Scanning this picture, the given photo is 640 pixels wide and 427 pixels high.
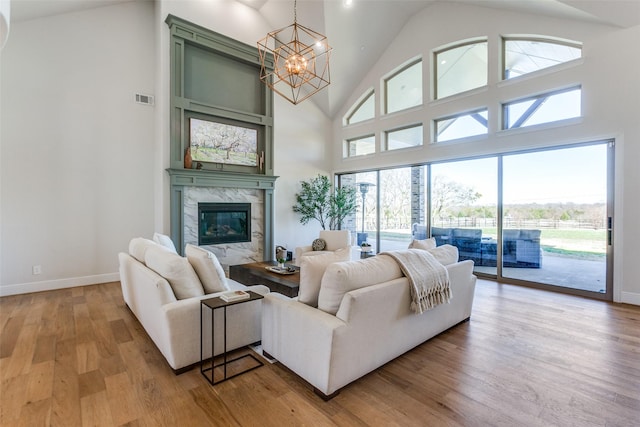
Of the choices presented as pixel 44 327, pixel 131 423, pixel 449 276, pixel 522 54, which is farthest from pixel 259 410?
pixel 522 54

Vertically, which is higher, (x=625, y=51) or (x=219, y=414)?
(x=625, y=51)

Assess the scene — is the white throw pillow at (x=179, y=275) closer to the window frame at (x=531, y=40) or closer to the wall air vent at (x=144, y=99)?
the wall air vent at (x=144, y=99)

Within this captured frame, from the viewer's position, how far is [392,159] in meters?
6.55

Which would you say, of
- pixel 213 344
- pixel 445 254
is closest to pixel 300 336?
pixel 213 344

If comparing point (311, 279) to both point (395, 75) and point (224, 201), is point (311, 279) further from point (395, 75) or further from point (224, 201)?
point (395, 75)

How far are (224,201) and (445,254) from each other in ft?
14.1

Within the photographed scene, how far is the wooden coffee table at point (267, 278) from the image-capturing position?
10.5ft

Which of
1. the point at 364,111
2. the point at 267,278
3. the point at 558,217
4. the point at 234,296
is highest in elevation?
the point at 364,111

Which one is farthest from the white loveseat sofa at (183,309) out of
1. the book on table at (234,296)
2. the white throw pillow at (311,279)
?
the white throw pillow at (311,279)

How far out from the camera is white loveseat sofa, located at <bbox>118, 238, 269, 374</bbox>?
2.26m

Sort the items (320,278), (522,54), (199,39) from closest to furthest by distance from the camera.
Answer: (320,278) → (522,54) → (199,39)

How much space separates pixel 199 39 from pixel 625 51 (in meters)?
6.48

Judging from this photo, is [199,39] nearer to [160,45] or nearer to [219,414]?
[160,45]

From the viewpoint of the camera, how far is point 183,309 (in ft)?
7.43
